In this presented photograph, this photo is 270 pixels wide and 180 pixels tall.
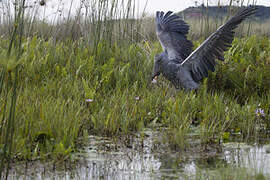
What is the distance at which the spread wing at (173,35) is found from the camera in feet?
17.0

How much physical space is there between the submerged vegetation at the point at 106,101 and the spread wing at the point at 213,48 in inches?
8.8

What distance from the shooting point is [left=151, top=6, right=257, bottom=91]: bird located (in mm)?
4316

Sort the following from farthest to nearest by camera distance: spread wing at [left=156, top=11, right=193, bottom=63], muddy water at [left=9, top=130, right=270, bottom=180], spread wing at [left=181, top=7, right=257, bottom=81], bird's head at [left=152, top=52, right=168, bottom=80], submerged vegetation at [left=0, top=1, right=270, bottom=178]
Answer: spread wing at [left=156, top=11, right=193, bottom=63] < bird's head at [left=152, top=52, right=168, bottom=80] < spread wing at [left=181, top=7, right=257, bottom=81] < submerged vegetation at [left=0, top=1, right=270, bottom=178] < muddy water at [left=9, top=130, right=270, bottom=180]

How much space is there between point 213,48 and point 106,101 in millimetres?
1387

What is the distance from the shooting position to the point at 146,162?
276 cm

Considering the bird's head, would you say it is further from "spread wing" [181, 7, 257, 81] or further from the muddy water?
the muddy water

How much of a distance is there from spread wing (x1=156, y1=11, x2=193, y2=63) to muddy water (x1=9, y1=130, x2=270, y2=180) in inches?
81.9

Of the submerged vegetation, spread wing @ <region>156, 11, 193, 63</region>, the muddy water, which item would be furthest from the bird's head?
the muddy water

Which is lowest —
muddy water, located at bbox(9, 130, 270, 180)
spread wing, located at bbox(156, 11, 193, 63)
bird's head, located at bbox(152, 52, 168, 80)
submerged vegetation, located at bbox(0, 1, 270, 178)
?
muddy water, located at bbox(9, 130, 270, 180)

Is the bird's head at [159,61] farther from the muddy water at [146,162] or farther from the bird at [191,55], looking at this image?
the muddy water at [146,162]

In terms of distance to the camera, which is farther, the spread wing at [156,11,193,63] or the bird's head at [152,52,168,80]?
the spread wing at [156,11,193,63]

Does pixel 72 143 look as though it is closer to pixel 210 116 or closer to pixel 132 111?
pixel 132 111

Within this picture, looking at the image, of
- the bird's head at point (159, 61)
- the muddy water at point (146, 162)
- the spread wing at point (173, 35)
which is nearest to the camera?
the muddy water at point (146, 162)

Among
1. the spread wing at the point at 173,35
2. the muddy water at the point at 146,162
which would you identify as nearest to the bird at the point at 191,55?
the spread wing at the point at 173,35
